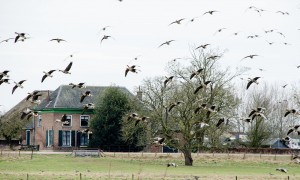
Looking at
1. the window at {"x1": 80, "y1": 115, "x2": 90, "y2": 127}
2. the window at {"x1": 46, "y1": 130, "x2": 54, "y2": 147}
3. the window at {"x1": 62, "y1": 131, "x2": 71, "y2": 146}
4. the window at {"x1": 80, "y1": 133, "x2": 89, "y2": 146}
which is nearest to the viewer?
the window at {"x1": 80, "y1": 133, "x2": 89, "y2": 146}

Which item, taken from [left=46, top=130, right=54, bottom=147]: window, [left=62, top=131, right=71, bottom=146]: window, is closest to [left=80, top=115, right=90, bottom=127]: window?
[left=62, top=131, right=71, bottom=146]: window

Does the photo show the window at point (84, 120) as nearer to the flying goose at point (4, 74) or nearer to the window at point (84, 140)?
the window at point (84, 140)

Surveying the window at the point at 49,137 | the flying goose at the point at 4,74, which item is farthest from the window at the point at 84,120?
the flying goose at the point at 4,74

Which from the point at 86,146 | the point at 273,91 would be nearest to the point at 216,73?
the point at 86,146

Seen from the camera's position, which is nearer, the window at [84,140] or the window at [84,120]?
the window at [84,140]

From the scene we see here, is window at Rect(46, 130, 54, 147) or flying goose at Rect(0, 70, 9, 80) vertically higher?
flying goose at Rect(0, 70, 9, 80)

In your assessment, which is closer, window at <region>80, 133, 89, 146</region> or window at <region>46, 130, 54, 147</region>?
window at <region>80, 133, 89, 146</region>

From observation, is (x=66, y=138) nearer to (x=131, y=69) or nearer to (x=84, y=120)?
(x=84, y=120)

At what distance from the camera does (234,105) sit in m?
69.0

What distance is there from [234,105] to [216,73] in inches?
272

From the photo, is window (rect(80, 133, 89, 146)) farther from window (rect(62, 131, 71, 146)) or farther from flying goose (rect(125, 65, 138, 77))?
flying goose (rect(125, 65, 138, 77))

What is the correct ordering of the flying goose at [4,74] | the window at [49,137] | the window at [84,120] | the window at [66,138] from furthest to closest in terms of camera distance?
the window at [84,120], the window at [49,137], the window at [66,138], the flying goose at [4,74]

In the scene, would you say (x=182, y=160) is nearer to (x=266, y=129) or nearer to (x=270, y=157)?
(x=270, y=157)

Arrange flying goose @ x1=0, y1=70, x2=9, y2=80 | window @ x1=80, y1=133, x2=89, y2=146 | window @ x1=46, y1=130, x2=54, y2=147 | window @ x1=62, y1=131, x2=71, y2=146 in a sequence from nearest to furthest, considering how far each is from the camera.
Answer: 1. flying goose @ x1=0, y1=70, x2=9, y2=80
2. window @ x1=80, y1=133, x2=89, y2=146
3. window @ x1=62, y1=131, x2=71, y2=146
4. window @ x1=46, y1=130, x2=54, y2=147
